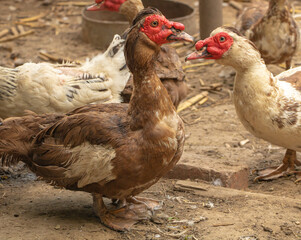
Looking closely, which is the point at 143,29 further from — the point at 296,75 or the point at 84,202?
the point at 296,75

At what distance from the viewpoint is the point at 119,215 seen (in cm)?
375

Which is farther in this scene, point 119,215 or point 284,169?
point 284,169

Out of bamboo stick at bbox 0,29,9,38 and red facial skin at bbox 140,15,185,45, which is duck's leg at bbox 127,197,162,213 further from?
bamboo stick at bbox 0,29,9,38

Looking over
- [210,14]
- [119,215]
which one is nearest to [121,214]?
[119,215]

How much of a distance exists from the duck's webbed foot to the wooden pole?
4.32 metres

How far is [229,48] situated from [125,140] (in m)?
1.35

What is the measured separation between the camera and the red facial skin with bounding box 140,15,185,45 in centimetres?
327

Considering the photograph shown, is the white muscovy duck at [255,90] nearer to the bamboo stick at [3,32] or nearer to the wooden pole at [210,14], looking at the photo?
the wooden pole at [210,14]

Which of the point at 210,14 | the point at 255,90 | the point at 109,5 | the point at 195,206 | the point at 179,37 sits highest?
the point at 179,37

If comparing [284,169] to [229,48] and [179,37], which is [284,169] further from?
[179,37]

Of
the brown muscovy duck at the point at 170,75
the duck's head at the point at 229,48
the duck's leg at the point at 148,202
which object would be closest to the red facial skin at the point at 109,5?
the brown muscovy duck at the point at 170,75

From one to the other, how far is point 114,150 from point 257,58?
159cm

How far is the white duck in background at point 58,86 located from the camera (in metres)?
4.83

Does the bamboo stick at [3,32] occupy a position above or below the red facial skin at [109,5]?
below
